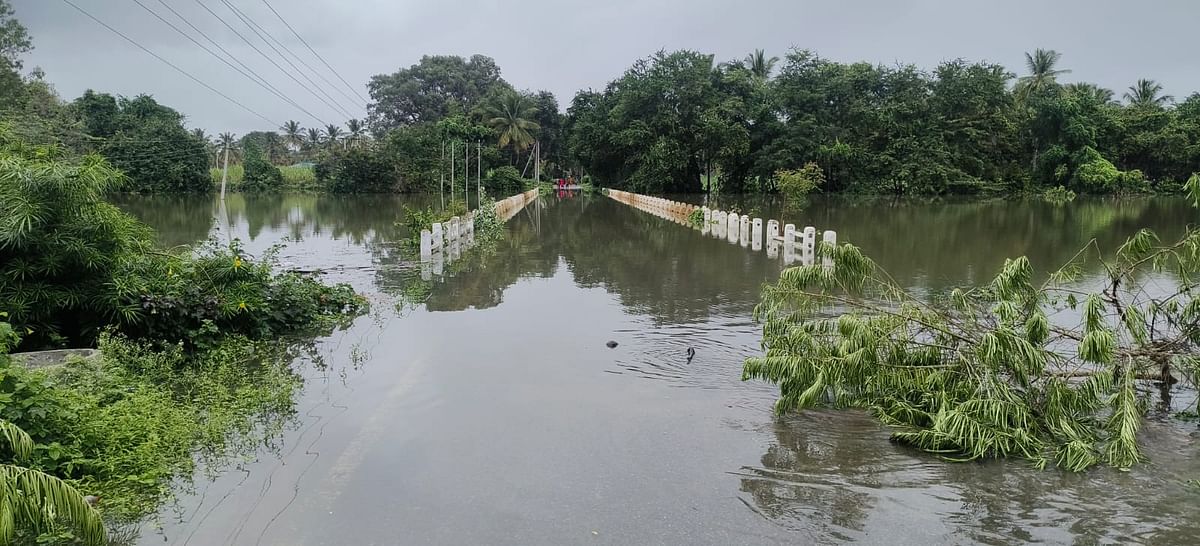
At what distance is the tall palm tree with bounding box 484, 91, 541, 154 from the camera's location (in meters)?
61.8

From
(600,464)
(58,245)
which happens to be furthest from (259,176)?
(600,464)

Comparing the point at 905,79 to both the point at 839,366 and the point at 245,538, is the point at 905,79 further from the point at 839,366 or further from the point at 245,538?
the point at 245,538

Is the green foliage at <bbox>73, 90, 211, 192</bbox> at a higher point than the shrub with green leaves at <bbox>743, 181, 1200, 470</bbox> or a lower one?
higher

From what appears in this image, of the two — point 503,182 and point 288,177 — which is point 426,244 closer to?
point 503,182

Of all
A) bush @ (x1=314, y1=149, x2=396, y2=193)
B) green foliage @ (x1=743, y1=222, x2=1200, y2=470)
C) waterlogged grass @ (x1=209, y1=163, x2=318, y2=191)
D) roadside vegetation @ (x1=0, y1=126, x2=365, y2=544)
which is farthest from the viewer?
waterlogged grass @ (x1=209, y1=163, x2=318, y2=191)

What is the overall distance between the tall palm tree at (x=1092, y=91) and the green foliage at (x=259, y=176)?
58125mm

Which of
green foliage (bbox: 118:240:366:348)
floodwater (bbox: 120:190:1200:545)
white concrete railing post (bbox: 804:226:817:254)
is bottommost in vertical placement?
floodwater (bbox: 120:190:1200:545)

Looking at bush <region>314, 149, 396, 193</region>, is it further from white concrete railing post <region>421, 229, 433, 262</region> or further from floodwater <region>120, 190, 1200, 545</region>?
floodwater <region>120, 190, 1200, 545</region>

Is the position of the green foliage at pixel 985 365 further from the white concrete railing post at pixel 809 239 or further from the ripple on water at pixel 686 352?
the white concrete railing post at pixel 809 239

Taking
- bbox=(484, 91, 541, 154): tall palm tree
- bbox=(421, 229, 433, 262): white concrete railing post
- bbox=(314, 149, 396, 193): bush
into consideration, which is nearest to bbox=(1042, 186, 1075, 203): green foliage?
bbox=(484, 91, 541, 154): tall palm tree

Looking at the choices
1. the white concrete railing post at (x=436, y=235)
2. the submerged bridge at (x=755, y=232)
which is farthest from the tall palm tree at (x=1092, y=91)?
the white concrete railing post at (x=436, y=235)

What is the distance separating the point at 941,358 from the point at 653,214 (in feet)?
90.0

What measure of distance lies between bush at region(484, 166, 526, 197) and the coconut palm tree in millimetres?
52602

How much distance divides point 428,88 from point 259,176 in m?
24.0
